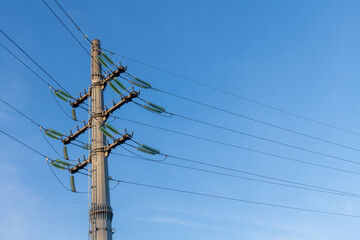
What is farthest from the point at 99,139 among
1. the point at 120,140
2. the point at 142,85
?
the point at 142,85

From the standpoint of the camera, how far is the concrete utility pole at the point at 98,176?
28047 mm

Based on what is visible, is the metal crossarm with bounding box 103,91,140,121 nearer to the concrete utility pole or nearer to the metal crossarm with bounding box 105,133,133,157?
the concrete utility pole

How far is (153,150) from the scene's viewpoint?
32094 mm

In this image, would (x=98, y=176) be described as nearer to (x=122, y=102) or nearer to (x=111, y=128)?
(x=111, y=128)

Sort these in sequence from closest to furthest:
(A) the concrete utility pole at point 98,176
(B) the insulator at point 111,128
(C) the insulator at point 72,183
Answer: (A) the concrete utility pole at point 98,176
(B) the insulator at point 111,128
(C) the insulator at point 72,183

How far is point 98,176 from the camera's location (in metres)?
29.5

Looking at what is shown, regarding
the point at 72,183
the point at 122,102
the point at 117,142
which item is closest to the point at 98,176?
the point at 117,142

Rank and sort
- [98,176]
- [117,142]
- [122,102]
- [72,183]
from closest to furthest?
[98,176] → [117,142] → [122,102] → [72,183]

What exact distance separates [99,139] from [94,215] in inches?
208

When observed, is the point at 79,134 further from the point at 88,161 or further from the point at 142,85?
the point at 142,85

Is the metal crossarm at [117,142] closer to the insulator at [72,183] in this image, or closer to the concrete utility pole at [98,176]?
the concrete utility pole at [98,176]

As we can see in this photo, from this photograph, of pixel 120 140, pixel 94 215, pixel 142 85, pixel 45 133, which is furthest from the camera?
pixel 142 85

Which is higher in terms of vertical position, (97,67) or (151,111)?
(97,67)

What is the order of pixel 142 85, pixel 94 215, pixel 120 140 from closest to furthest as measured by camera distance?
pixel 94 215
pixel 120 140
pixel 142 85
